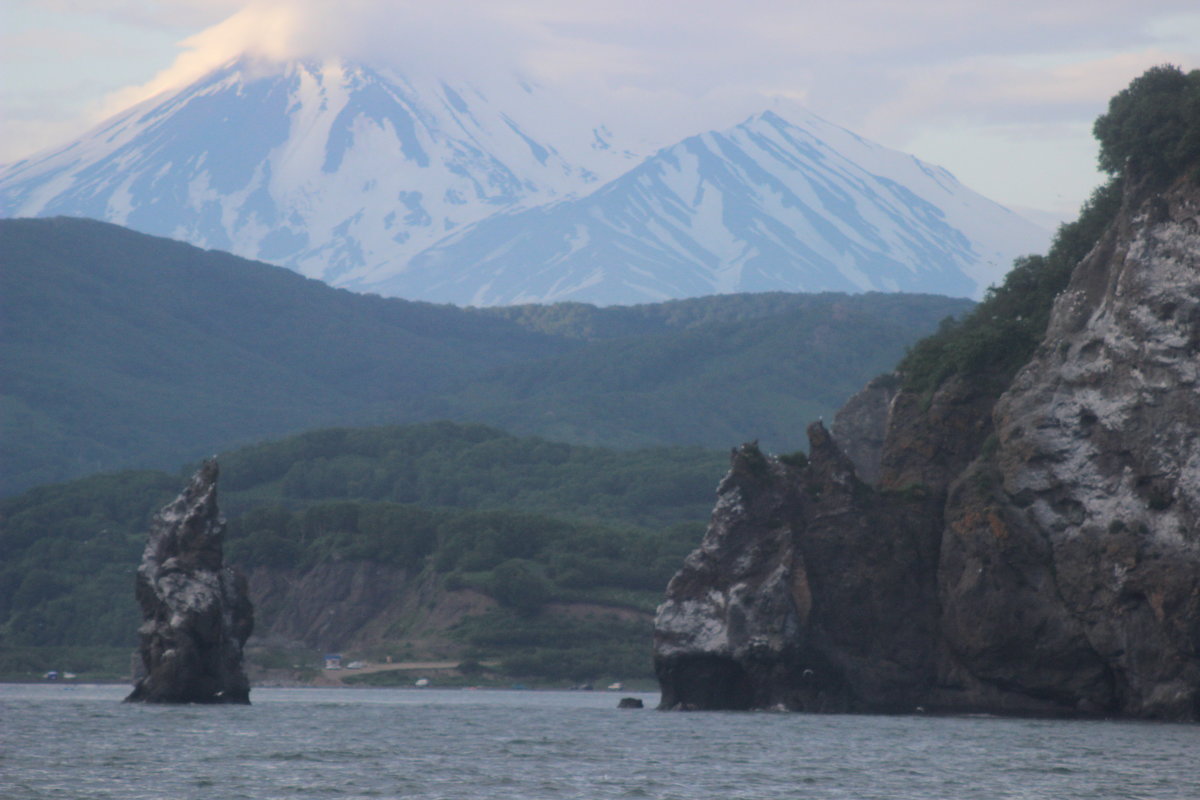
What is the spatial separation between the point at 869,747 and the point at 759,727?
10232 mm

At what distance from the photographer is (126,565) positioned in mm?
175875

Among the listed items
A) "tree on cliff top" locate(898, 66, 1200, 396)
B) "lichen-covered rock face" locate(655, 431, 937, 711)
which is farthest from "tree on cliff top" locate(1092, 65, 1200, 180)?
"lichen-covered rock face" locate(655, 431, 937, 711)

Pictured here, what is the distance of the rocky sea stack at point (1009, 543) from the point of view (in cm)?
7244

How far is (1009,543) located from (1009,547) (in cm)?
18

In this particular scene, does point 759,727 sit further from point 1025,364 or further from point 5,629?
point 5,629

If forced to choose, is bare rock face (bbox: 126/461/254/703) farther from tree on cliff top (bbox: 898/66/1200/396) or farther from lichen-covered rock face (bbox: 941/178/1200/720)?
tree on cliff top (bbox: 898/66/1200/396)

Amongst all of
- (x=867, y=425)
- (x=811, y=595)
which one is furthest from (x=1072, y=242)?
(x=811, y=595)

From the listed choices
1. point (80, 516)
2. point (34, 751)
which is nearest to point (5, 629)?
point (80, 516)

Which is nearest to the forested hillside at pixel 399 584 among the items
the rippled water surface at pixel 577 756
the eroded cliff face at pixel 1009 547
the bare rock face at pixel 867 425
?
the bare rock face at pixel 867 425

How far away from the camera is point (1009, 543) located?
77062 mm

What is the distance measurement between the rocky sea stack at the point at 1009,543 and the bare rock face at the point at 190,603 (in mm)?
19322

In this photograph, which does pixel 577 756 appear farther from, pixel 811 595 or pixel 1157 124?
pixel 1157 124

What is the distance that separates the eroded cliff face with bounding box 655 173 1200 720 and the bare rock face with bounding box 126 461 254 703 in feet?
63.8

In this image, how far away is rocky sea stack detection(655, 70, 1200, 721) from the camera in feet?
238
